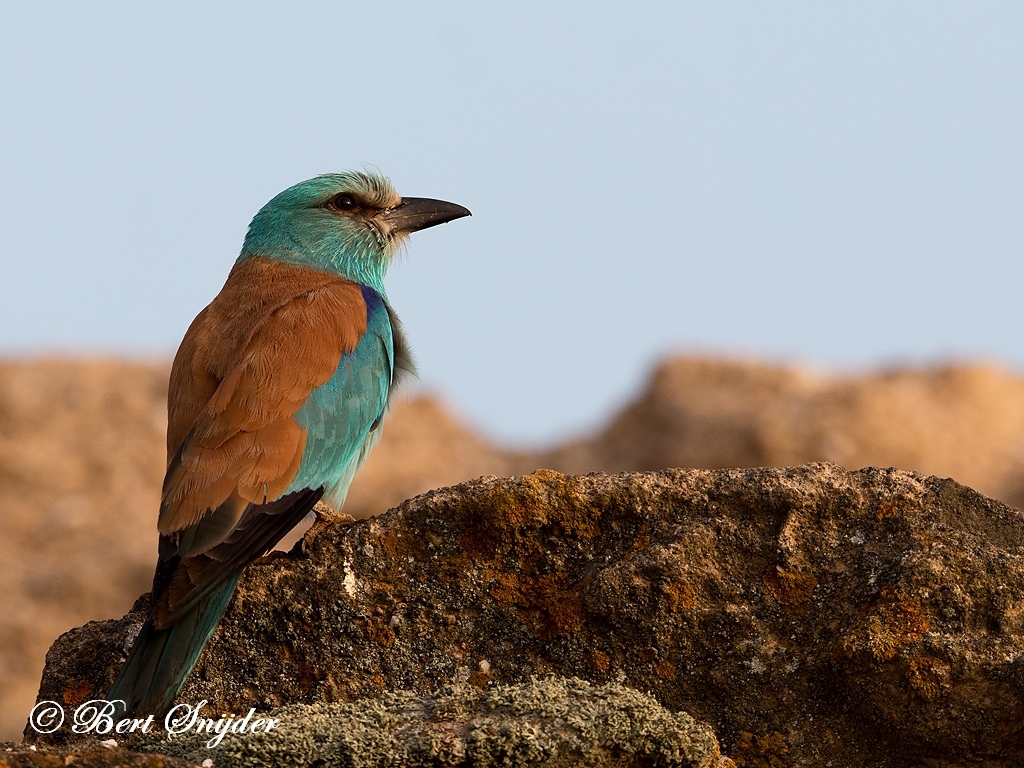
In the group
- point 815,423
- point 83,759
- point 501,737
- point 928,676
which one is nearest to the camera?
point 83,759

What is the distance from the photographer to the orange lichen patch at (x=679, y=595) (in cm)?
427

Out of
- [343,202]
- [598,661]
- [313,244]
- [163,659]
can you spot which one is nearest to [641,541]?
[598,661]

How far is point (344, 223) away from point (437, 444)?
13.5 m

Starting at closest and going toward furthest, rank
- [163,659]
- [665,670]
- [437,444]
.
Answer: [665,670] → [163,659] → [437,444]

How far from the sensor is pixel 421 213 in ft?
24.7

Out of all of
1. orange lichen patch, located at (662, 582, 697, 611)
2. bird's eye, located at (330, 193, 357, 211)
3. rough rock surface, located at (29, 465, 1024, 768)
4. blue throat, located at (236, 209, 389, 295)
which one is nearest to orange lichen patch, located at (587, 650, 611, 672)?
rough rock surface, located at (29, 465, 1024, 768)

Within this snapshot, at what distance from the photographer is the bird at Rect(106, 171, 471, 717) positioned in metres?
4.52

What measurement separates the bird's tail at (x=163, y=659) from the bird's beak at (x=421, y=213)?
3.34 m

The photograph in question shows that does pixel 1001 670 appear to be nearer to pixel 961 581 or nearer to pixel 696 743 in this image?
pixel 961 581

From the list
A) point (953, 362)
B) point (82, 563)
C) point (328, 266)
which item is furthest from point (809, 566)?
point (953, 362)

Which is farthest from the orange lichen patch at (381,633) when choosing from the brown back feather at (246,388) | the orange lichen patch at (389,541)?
the brown back feather at (246,388)

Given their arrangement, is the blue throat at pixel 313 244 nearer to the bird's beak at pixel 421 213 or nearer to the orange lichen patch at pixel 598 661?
the bird's beak at pixel 421 213

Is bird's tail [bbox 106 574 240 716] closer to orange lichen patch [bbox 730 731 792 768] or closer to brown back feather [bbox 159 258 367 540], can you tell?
brown back feather [bbox 159 258 367 540]

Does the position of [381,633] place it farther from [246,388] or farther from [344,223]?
[344,223]
